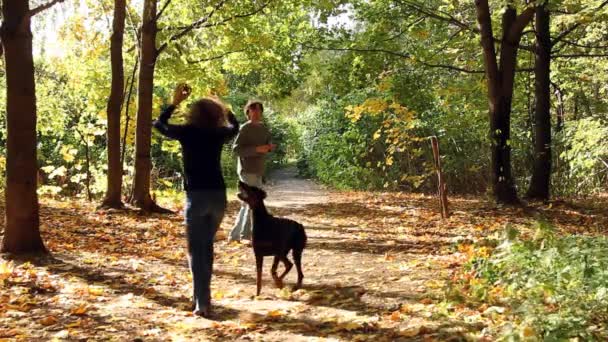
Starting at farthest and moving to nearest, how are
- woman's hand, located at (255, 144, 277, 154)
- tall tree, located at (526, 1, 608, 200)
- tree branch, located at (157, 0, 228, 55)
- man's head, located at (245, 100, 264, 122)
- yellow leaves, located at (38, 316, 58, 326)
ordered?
1. tall tree, located at (526, 1, 608, 200)
2. tree branch, located at (157, 0, 228, 55)
3. man's head, located at (245, 100, 264, 122)
4. woman's hand, located at (255, 144, 277, 154)
5. yellow leaves, located at (38, 316, 58, 326)

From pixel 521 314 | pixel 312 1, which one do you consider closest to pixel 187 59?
pixel 312 1

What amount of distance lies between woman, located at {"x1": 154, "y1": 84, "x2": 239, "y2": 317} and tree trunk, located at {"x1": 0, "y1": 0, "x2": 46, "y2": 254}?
2815 millimetres

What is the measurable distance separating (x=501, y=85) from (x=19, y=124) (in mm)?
8920

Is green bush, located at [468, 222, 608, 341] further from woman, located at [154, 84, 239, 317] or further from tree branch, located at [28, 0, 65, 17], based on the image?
tree branch, located at [28, 0, 65, 17]

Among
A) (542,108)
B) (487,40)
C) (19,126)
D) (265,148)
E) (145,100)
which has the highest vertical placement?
(487,40)

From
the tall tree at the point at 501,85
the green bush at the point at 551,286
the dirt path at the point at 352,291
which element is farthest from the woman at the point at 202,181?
the tall tree at the point at 501,85

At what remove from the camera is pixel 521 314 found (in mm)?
3807

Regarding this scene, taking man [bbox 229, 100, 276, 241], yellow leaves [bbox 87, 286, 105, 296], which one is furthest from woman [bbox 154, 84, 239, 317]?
man [bbox 229, 100, 276, 241]

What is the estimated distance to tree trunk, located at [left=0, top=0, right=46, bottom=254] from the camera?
6797 millimetres

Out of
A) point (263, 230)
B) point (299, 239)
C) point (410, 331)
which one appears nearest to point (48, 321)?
Result: point (263, 230)

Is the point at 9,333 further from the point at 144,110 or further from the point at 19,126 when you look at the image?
the point at 144,110

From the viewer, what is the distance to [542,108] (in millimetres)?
13016

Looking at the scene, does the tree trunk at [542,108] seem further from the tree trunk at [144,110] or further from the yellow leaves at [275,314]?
the yellow leaves at [275,314]

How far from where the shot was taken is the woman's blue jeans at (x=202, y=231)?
15.8 ft
